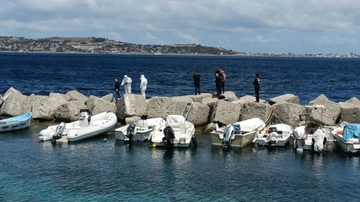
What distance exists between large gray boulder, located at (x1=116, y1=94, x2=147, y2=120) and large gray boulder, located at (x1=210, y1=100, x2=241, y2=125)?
4521 millimetres

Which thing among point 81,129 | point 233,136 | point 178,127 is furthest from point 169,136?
point 81,129

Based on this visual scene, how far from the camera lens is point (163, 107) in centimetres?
2884

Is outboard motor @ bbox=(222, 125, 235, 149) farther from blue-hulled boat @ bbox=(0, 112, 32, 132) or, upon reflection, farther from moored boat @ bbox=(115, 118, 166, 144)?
blue-hulled boat @ bbox=(0, 112, 32, 132)

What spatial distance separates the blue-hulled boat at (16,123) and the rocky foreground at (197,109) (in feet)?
5.57

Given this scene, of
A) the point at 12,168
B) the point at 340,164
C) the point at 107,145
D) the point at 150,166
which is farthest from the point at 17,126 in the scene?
the point at 340,164

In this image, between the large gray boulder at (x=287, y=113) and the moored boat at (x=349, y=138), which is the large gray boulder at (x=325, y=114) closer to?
the large gray boulder at (x=287, y=113)

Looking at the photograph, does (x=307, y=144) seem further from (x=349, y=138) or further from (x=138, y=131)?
(x=138, y=131)

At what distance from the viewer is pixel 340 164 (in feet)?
68.5

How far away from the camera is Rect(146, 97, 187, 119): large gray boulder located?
2855cm

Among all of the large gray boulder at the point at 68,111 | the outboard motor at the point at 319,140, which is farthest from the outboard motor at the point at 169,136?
the large gray boulder at the point at 68,111

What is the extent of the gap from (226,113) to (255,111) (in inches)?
66.8

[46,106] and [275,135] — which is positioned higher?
[46,106]

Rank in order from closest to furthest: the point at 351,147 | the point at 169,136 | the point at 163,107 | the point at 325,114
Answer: the point at 351,147 < the point at 169,136 < the point at 325,114 < the point at 163,107

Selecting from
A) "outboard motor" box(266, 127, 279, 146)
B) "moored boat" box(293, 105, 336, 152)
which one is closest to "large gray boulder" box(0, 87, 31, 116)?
"outboard motor" box(266, 127, 279, 146)
